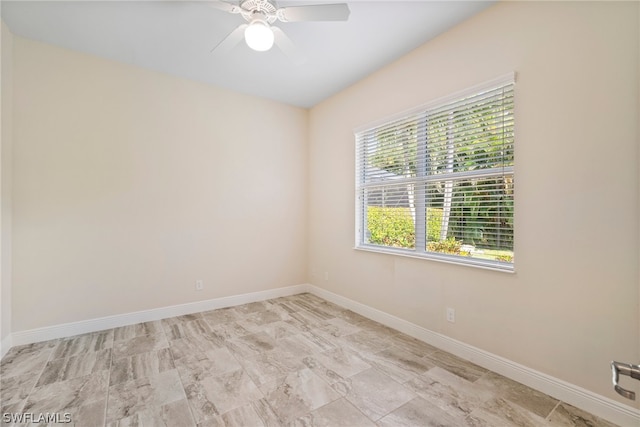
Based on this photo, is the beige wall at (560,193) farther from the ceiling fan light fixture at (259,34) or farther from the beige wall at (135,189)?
the beige wall at (135,189)

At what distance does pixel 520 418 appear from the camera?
1.62 m

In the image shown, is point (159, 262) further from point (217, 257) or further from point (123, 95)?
point (123, 95)

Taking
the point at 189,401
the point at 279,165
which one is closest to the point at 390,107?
the point at 279,165

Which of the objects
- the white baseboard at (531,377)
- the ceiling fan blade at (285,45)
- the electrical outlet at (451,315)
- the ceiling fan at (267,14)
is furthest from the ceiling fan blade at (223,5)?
the white baseboard at (531,377)

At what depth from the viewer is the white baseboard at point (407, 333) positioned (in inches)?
64.4

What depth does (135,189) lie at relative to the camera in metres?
3.01

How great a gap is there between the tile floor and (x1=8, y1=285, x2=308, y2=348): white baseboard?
0.09 meters

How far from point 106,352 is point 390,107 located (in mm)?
3537

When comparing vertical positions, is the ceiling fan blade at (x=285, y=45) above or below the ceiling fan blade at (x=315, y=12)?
below

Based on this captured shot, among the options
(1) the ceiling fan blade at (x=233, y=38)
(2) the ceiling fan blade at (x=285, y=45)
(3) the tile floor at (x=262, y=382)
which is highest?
(1) the ceiling fan blade at (x=233, y=38)

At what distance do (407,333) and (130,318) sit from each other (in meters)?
2.90

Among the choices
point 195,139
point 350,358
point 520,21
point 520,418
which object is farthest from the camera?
point 195,139

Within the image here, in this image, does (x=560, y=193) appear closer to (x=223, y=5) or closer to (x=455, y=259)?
(x=455, y=259)

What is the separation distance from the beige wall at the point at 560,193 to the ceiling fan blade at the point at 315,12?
1.16 meters
